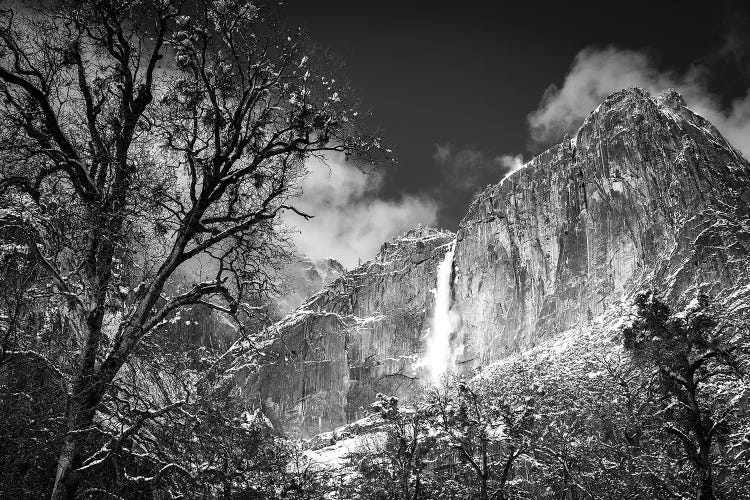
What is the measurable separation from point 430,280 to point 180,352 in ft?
560

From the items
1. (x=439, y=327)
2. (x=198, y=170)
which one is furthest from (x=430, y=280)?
(x=198, y=170)

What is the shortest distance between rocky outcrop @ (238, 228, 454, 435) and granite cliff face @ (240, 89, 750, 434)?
44cm

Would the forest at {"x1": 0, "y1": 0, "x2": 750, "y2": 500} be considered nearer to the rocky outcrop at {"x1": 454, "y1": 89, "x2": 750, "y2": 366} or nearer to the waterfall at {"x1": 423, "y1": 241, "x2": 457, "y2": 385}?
the rocky outcrop at {"x1": 454, "y1": 89, "x2": 750, "y2": 366}

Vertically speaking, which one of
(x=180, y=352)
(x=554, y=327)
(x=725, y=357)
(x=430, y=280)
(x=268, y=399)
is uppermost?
(x=430, y=280)

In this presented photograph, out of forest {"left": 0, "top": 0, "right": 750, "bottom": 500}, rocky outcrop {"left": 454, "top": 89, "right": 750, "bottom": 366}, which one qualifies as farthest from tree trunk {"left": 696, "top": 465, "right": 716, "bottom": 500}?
rocky outcrop {"left": 454, "top": 89, "right": 750, "bottom": 366}

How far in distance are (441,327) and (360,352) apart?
28766 mm

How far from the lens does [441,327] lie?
16462cm

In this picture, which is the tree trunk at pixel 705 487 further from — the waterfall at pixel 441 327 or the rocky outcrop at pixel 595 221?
the waterfall at pixel 441 327

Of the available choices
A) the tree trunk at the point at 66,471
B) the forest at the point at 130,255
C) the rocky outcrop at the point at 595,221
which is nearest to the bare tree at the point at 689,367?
the forest at the point at 130,255

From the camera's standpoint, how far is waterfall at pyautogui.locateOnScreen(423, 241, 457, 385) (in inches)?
6280

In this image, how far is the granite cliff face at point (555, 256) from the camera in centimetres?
12031

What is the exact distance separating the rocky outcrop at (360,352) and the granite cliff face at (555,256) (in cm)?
44

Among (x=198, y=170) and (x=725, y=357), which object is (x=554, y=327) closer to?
(x=725, y=357)

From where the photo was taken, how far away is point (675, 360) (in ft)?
49.8
